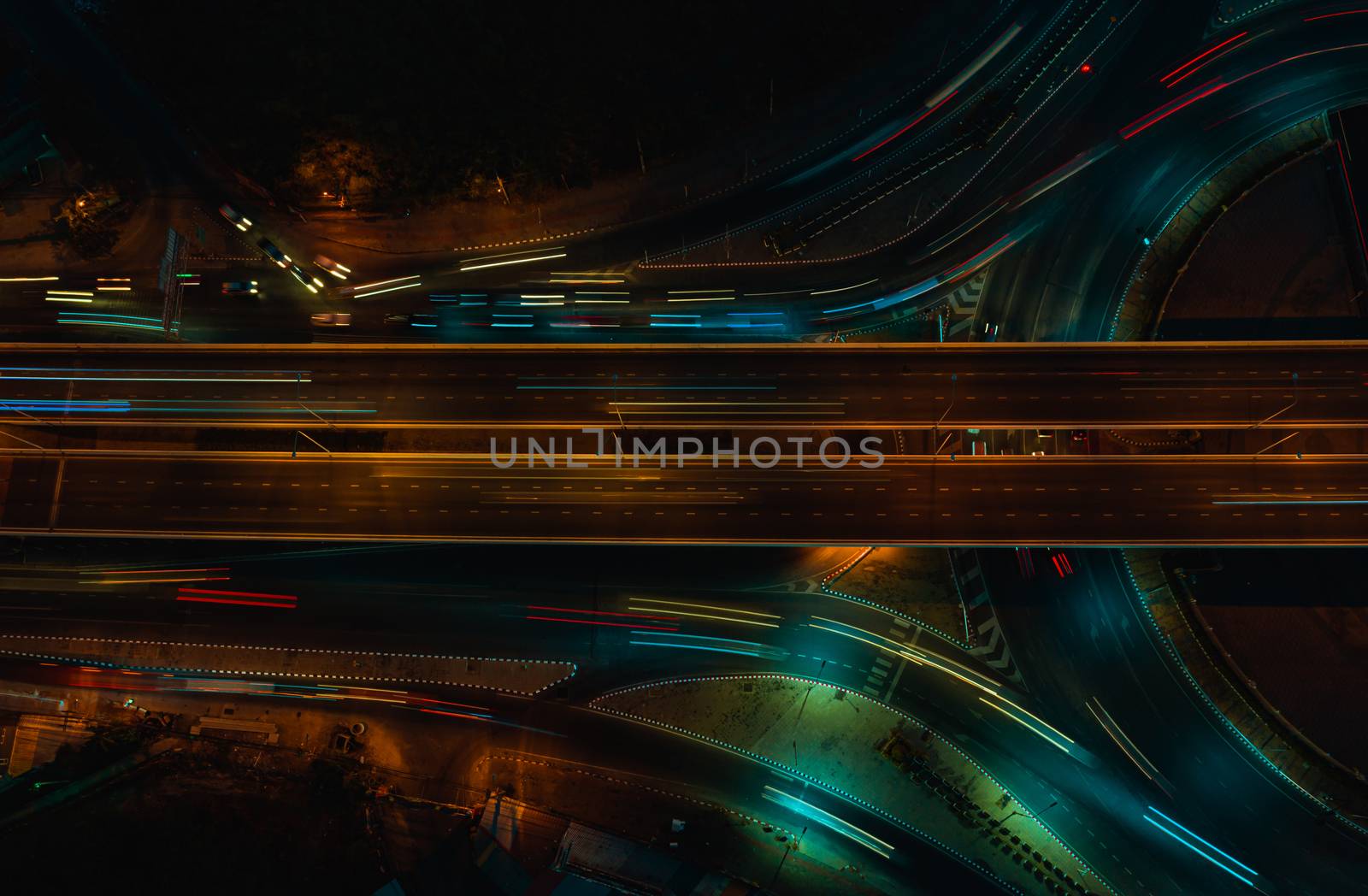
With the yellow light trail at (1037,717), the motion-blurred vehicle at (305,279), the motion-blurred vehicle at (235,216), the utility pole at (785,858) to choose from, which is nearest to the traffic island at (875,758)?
the utility pole at (785,858)

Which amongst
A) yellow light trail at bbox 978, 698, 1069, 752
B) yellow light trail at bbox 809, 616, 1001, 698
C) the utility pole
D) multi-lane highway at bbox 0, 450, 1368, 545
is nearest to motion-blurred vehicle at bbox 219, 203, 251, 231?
multi-lane highway at bbox 0, 450, 1368, 545

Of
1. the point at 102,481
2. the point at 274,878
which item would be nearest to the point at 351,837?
the point at 274,878

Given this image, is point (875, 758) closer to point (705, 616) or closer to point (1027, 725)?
point (1027, 725)

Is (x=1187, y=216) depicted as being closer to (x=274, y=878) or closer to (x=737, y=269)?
(x=737, y=269)

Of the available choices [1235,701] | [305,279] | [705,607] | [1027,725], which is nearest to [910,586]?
[1027,725]

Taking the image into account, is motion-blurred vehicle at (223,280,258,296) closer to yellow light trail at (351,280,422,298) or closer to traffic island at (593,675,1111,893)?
yellow light trail at (351,280,422,298)

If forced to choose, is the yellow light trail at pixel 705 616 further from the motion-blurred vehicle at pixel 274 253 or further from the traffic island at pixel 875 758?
the motion-blurred vehicle at pixel 274 253
